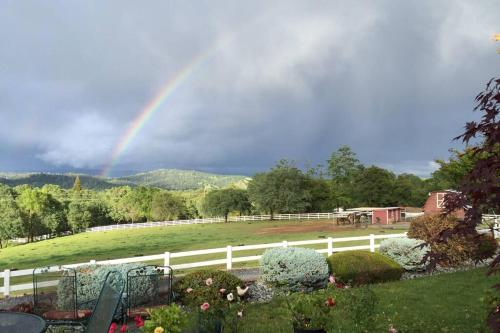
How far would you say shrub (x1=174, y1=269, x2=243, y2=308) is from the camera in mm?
9430

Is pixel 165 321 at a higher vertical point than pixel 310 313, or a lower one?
higher

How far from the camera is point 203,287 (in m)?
9.67

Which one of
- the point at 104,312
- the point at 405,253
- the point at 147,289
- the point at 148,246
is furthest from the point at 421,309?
the point at 148,246

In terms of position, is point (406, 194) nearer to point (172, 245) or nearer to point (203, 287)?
point (172, 245)

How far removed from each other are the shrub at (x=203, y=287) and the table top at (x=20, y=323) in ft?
15.8

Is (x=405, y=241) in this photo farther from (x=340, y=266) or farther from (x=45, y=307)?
(x=45, y=307)

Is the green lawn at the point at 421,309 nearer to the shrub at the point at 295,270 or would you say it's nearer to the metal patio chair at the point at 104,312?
the shrub at the point at 295,270

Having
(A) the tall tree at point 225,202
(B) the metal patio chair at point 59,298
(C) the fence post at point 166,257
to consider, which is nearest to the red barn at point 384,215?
(A) the tall tree at point 225,202

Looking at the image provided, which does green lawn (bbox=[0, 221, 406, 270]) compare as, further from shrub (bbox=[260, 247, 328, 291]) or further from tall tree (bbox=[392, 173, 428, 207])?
tall tree (bbox=[392, 173, 428, 207])

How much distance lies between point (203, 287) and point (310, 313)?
4305 millimetres

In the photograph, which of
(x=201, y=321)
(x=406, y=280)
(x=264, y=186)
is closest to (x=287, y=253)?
(x=406, y=280)

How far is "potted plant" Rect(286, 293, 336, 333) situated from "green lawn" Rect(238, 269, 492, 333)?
0.92 metres

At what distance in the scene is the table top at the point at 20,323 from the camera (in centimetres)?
405

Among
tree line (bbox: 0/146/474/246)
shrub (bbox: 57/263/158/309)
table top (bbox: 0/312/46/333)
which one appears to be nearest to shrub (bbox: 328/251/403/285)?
shrub (bbox: 57/263/158/309)
